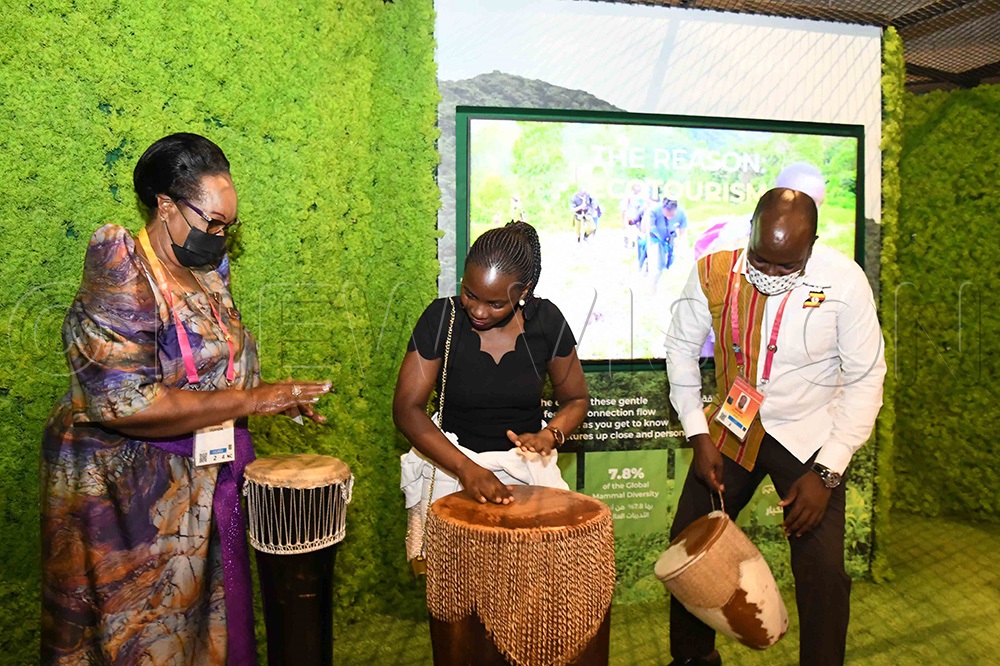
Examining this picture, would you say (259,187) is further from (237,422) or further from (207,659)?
(207,659)

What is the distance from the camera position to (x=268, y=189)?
3.28 meters

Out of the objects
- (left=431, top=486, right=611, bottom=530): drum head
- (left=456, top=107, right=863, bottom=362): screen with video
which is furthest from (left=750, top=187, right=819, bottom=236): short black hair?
(left=456, top=107, right=863, bottom=362): screen with video

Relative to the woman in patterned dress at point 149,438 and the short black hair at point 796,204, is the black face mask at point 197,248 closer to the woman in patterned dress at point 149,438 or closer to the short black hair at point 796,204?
the woman in patterned dress at point 149,438

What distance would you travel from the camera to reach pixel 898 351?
5508 mm

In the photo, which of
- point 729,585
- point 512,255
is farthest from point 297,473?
point 729,585

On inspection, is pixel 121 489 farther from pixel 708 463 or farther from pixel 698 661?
pixel 698 661

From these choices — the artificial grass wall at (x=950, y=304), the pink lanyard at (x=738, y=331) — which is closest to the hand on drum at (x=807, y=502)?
the pink lanyard at (x=738, y=331)

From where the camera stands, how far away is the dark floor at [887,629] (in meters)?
3.49

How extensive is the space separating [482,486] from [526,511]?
0.18 m

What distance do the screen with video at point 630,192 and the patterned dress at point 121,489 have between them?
1.81 meters

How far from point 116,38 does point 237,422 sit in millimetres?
1523

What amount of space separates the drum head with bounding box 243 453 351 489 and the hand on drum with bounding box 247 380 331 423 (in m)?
0.18

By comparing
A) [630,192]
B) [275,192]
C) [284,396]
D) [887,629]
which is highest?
[630,192]

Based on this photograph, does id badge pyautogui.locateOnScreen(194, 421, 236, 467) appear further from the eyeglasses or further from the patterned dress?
the eyeglasses
